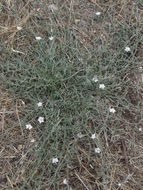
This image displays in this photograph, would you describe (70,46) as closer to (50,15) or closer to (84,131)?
(50,15)

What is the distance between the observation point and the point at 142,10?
2.50m

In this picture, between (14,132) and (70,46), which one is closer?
(14,132)

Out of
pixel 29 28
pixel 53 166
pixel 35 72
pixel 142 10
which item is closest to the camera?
pixel 53 166

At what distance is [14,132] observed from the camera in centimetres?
203

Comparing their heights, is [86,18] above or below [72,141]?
above

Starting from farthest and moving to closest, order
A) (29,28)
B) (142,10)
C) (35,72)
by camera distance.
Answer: (142,10)
(29,28)
(35,72)

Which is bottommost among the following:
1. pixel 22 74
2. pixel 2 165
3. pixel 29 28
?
pixel 2 165

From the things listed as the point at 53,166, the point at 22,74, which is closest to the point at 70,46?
the point at 22,74

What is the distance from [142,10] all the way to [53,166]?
4.28ft

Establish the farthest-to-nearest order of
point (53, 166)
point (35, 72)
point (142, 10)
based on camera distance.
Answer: point (142, 10), point (35, 72), point (53, 166)

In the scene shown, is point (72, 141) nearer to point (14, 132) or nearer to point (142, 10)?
point (14, 132)

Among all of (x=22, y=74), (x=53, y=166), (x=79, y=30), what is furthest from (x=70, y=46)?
(x=53, y=166)

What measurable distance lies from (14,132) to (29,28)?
0.73 metres

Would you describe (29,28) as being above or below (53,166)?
above
